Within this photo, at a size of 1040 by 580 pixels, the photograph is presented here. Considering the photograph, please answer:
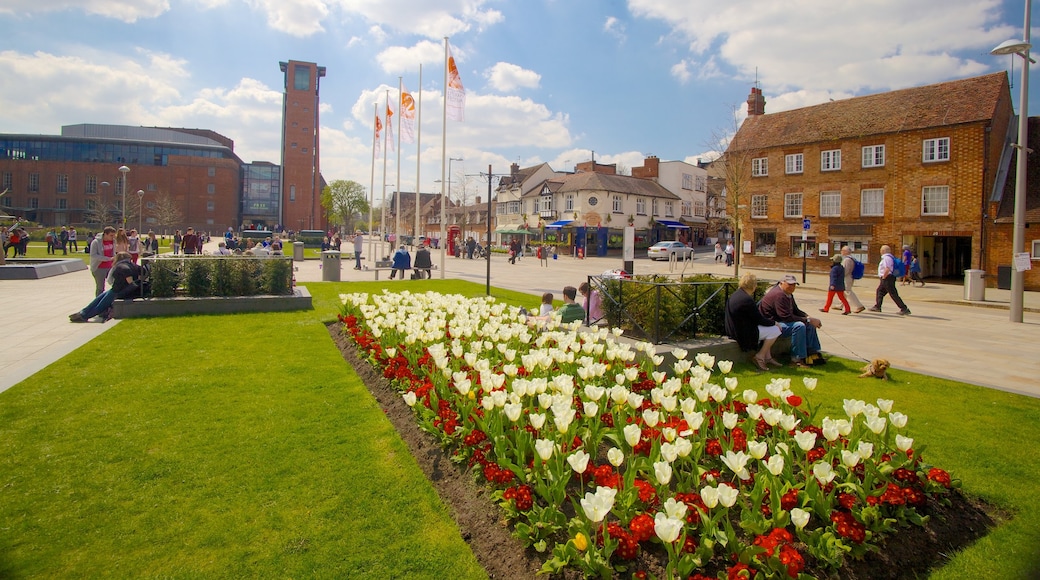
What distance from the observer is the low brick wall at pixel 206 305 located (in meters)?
12.6

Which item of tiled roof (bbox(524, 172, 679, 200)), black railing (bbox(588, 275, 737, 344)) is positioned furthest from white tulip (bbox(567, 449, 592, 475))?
tiled roof (bbox(524, 172, 679, 200))

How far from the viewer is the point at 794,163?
39469mm

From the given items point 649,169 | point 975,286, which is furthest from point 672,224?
point 975,286

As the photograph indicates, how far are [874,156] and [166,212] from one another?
87985 millimetres

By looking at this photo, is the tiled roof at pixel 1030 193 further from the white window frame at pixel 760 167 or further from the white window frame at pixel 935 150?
the white window frame at pixel 760 167

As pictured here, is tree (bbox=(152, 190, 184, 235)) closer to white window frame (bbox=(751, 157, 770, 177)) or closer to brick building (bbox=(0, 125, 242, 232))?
brick building (bbox=(0, 125, 242, 232))

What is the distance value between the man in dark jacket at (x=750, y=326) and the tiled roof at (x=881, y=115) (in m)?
31.0

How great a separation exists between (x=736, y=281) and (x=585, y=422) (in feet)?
22.1

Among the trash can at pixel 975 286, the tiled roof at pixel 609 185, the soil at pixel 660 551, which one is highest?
the tiled roof at pixel 609 185

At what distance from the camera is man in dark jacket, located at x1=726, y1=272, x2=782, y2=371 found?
885 cm

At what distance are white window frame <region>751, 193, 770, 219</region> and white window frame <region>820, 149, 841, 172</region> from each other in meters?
4.16

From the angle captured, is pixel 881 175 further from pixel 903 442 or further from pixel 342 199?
pixel 342 199

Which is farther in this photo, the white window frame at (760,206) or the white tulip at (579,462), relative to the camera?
the white window frame at (760,206)

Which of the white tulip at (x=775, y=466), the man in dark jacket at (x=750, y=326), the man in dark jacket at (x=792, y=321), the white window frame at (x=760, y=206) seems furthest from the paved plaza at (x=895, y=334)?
the white window frame at (x=760, y=206)
